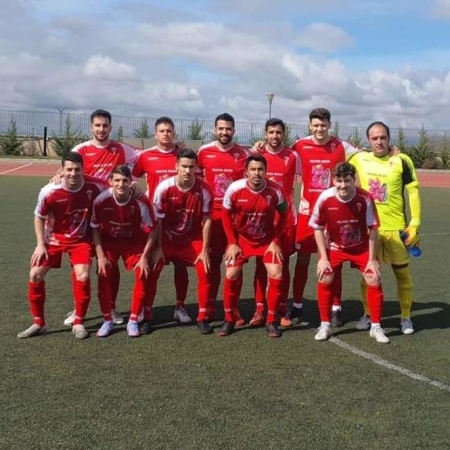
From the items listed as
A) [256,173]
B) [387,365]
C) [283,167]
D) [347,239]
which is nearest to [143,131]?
[283,167]

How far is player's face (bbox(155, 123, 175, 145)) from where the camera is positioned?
556 centimetres

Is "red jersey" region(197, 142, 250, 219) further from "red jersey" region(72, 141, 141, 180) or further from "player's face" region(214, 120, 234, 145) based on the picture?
"red jersey" region(72, 141, 141, 180)

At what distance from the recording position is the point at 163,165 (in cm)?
567

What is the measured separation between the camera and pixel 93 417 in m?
3.53

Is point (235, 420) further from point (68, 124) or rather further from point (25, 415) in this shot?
point (68, 124)

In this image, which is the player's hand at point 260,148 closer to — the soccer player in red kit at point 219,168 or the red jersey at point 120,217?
the soccer player in red kit at point 219,168

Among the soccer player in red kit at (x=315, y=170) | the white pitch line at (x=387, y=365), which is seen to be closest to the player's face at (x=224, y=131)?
the soccer player in red kit at (x=315, y=170)

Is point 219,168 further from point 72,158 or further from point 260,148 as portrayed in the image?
point 72,158

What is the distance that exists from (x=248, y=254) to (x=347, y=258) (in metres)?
0.90

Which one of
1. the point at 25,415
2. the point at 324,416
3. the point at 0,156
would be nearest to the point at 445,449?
the point at 324,416

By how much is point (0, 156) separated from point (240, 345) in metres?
30.5

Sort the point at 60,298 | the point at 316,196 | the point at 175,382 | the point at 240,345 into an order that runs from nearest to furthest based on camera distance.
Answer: the point at 175,382
the point at 240,345
the point at 316,196
the point at 60,298

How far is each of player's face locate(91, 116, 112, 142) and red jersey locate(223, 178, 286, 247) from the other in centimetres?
129

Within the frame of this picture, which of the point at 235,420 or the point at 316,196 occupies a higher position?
the point at 316,196
